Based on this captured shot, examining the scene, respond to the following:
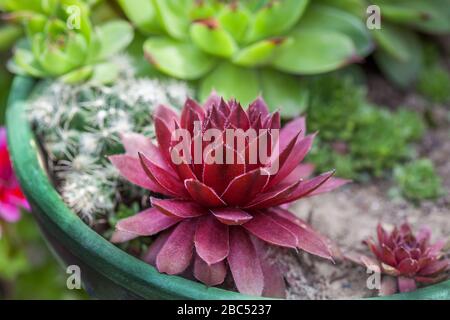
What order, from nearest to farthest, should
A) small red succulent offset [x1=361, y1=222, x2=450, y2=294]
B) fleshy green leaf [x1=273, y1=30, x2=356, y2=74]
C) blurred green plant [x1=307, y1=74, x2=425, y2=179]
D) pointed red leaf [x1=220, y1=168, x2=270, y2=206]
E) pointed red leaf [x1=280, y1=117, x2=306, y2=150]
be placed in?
1. pointed red leaf [x1=220, y1=168, x2=270, y2=206]
2. small red succulent offset [x1=361, y1=222, x2=450, y2=294]
3. pointed red leaf [x1=280, y1=117, x2=306, y2=150]
4. fleshy green leaf [x1=273, y1=30, x2=356, y2=74]
5. blurred green plant [x1=307, y1=74, x2=425, y2=179]

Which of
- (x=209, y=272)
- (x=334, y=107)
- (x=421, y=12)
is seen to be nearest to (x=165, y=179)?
(x=209, y=272)

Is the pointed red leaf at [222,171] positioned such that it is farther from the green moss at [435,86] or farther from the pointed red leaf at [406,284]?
the green moss at [435,86]

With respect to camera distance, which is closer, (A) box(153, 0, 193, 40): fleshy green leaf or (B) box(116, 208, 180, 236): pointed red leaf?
(B) box(116, 208, 180, 236): pointed red leaf

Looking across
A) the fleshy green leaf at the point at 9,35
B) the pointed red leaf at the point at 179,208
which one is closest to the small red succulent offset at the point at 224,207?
the pointed red leaf at the point at 179,208

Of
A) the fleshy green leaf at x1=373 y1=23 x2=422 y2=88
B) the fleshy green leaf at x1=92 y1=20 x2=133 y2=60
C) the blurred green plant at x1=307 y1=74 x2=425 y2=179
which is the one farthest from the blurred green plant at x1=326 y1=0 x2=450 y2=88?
the fleshy green leaf at x1=92 y1=20 x2=133 y2=60

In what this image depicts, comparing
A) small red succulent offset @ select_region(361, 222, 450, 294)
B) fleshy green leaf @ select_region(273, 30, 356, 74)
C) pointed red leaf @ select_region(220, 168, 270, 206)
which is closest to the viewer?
pointed red leaf @ select_region(220, 168, 270, 206)

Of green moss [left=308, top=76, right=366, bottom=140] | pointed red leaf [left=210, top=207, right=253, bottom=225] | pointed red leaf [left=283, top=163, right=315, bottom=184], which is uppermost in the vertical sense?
pointed red leaf [left=210, top=207, right=253, bottom=225]

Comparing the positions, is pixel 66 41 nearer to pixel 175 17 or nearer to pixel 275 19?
pixel 175 17

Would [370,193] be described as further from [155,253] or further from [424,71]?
[155,253]

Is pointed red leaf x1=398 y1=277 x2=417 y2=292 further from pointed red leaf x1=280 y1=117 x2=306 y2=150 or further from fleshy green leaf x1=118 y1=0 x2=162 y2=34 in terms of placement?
fleshy green leaf x1=118 y1=0 x2=162 y2=34
